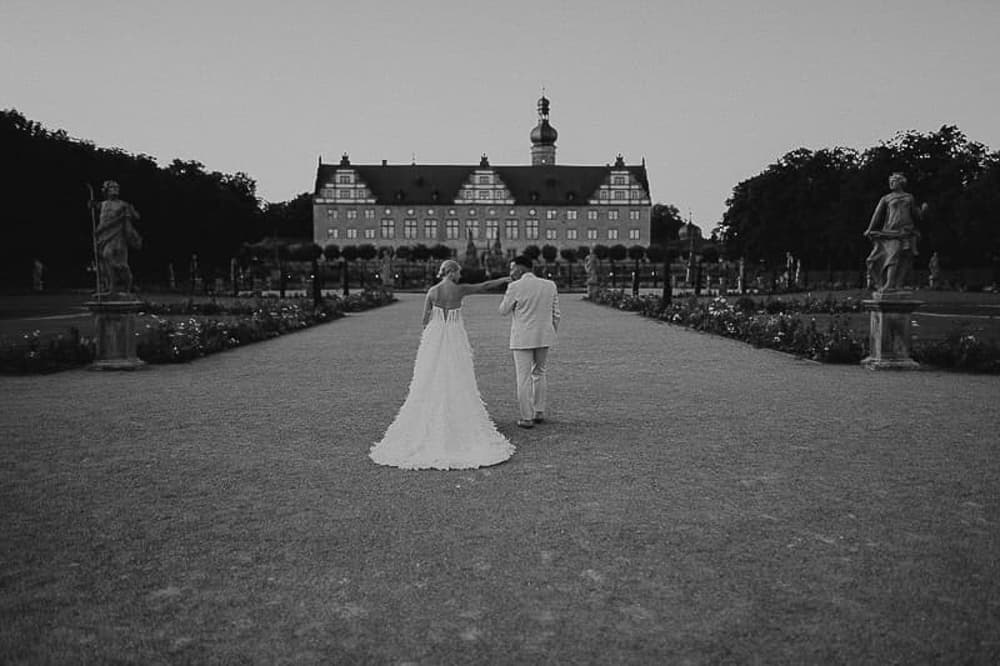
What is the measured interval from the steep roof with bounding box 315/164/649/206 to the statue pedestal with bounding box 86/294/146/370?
7682cm

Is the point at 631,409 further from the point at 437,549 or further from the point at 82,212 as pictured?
the point at 82,212

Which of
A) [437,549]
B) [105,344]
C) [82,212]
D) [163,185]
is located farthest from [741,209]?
[437,549]

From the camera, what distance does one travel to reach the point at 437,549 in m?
4.32

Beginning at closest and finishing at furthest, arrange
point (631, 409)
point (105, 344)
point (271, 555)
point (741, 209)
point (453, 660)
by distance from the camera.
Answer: point (453, 660)
point (271, 555)
point (631, 409)
point (105, 344)
point (741, 209)

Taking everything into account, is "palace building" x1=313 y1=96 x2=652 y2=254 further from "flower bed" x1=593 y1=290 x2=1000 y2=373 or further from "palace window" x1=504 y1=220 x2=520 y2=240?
"flower bed" x1=593 y1=290 x2=1000 y2=373

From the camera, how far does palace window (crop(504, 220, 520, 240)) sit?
87875mm

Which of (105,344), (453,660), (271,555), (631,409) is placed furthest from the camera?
(105,344)

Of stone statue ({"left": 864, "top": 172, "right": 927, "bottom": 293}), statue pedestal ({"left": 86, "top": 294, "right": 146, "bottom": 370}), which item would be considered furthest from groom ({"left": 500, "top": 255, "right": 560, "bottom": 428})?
statue pedestal ({"left": 86, "top": 294, "right": 146, "bottom": 370})

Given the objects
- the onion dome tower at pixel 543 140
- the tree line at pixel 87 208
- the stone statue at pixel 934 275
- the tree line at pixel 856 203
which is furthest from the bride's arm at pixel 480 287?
the onion dome tower at pixel 543 140

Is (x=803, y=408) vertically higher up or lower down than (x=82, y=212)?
lower down

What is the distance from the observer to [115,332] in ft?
39.1

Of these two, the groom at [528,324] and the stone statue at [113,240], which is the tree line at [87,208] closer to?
the stone statue at [113,240]

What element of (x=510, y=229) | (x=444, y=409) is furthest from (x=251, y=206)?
(x=444, y=409)

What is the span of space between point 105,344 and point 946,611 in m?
11.5
